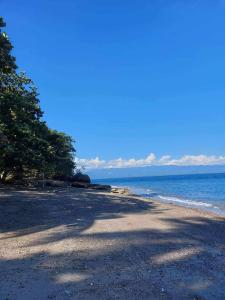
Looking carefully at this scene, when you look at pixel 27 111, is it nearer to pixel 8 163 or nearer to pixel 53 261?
pixel 8 163

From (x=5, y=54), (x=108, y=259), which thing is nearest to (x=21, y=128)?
(x=5, y=54)

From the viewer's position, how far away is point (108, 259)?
844 cm

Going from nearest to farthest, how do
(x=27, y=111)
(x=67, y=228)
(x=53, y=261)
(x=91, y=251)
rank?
(x=53, y=261), (x=91, y=251), (x=67, y=228), (x=27, y=111)

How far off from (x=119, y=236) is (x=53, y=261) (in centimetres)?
289

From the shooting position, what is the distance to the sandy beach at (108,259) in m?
6.66

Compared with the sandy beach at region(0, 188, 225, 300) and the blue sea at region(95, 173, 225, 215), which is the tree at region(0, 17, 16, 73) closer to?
the sandy beach at region(0, 188, 225, 300)

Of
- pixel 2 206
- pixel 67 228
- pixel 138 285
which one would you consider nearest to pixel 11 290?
pixel 138 285

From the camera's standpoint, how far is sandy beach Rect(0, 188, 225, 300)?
666 centimetres

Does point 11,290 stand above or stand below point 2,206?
below

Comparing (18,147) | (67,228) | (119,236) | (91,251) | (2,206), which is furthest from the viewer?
(18,147)

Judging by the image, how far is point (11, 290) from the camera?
657 cm

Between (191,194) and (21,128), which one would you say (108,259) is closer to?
(21,128)

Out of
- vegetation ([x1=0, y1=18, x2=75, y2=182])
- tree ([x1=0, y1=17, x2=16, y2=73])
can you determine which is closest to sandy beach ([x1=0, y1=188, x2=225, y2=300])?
tree ([x1=0, y1=17, x2=16, y2=73])

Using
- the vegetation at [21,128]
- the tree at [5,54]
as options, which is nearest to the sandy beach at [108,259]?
the tree at [5,54]
